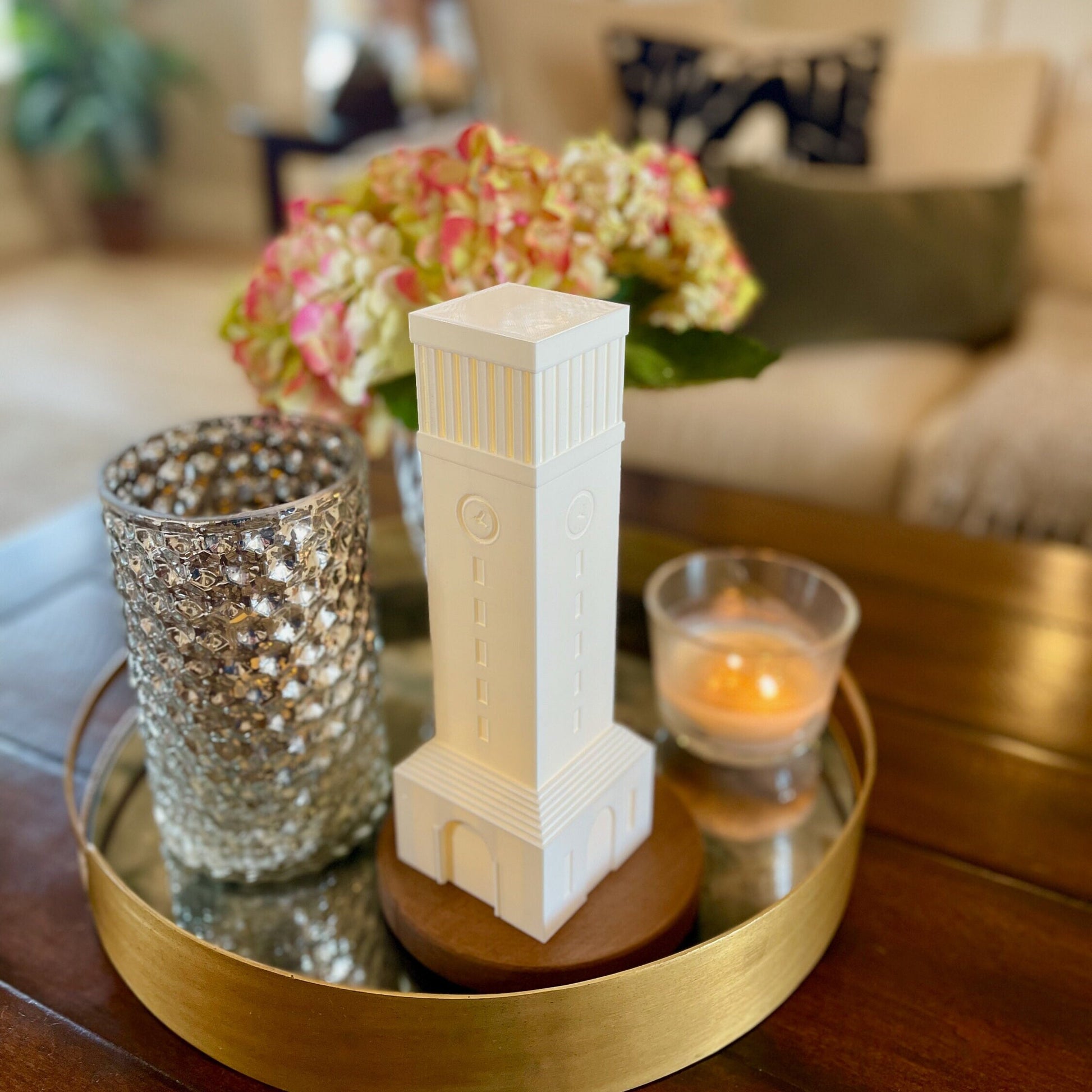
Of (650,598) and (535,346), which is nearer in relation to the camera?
(535,346)

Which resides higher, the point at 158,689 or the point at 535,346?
the point at 535,346

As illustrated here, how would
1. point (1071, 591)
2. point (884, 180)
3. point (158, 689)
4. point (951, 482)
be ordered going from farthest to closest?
point (884, 180)
point (951, 482)
point (1071, 591)
point (158, 689)

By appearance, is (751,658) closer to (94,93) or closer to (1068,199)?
(1068,199)

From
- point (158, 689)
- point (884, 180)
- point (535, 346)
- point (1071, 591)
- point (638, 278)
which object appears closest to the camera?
point (535, 346)

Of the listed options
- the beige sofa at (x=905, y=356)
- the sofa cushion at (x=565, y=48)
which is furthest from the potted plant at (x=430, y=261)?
the sofa cushion at (x=565, y=48)

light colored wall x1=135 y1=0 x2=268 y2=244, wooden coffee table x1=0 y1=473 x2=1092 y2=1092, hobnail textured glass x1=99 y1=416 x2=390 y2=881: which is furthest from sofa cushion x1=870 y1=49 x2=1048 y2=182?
light colored wall x1=135 y1=0 x2=268 y2=244

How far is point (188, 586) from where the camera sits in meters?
0.47

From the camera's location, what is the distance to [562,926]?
1.61 ft

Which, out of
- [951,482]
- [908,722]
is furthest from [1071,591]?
[951,482]

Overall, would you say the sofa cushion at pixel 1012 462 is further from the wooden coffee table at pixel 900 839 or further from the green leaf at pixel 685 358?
the green leaf at pixel 685 358

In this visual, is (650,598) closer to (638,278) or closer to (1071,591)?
(638,278)

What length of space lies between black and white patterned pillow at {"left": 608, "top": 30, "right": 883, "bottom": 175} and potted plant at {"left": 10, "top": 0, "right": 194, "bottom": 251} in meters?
2.61

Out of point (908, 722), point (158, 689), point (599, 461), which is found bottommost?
point (908, 722)

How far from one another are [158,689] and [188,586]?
7 centimetres
